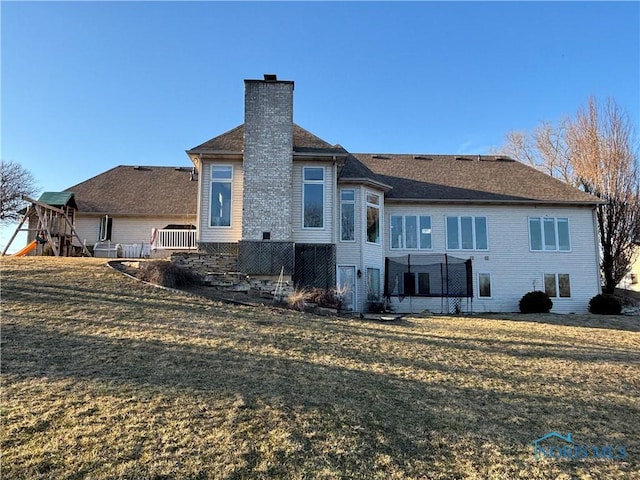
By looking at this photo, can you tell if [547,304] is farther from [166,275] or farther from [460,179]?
[166,275]

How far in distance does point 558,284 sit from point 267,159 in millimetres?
12998

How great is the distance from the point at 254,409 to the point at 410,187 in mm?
15365

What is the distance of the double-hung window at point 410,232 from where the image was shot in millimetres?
18344

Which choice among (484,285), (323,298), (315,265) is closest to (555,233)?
(484,285)

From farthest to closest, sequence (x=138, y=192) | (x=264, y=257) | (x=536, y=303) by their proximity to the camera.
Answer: (x=138, y=192)
(x=536, y=303)
(x=264, y=257)

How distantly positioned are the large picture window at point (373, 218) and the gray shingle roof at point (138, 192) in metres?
8.06

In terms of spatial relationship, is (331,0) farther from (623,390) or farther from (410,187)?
(623,390)

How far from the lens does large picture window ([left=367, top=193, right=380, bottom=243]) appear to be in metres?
16.7

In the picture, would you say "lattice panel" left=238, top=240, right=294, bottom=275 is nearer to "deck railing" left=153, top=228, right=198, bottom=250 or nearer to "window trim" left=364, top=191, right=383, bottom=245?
"deck railing" left=153, top=228, right=198, bottom=250

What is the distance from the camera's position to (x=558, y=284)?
18297 millimetres

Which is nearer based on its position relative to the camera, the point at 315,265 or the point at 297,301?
the point at 297,301

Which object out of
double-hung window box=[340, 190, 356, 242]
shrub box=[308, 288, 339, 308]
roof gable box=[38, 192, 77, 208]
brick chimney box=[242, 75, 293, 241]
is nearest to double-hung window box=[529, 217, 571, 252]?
double-hung window box=[340, 190, 356, 242]

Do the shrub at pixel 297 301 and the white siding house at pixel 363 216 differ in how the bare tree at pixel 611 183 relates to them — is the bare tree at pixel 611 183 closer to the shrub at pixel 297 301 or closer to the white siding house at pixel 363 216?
the white siding house at pixel 363 216

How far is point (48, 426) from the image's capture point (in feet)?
14.9
